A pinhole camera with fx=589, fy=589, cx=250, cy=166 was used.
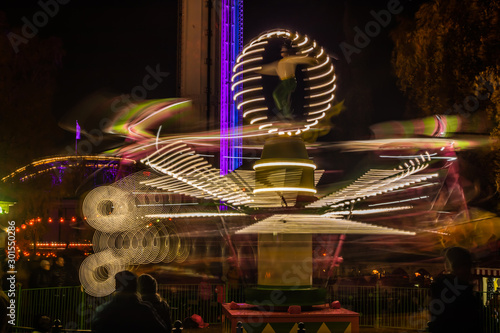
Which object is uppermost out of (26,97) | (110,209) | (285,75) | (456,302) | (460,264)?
Result: (26,97)

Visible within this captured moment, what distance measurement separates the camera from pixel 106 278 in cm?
2458

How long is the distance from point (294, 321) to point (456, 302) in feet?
20.3

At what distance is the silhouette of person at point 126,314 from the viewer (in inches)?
265

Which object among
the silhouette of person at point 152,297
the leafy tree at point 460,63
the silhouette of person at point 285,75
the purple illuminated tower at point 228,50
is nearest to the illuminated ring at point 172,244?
the purple illuminated tower at point 228,50

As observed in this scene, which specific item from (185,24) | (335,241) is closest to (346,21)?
(185,24)

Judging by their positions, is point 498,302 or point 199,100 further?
point 199,100

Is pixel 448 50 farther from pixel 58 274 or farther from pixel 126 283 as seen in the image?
pixel 58 274

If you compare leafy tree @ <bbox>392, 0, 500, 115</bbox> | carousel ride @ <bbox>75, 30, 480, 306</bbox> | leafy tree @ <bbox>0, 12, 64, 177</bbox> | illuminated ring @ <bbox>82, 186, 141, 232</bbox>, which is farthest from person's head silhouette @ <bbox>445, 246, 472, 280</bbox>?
illuminated ring @ <bbox>82, 186, 141, 232</bbox>

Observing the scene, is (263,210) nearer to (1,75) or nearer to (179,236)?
(1,75)

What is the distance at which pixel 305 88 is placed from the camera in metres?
11.9

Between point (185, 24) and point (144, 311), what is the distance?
3026 centimetres

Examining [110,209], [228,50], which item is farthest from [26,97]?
[228,50]

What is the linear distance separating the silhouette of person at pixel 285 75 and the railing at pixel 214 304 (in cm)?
820

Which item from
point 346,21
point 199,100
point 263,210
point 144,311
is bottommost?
point 144,311
